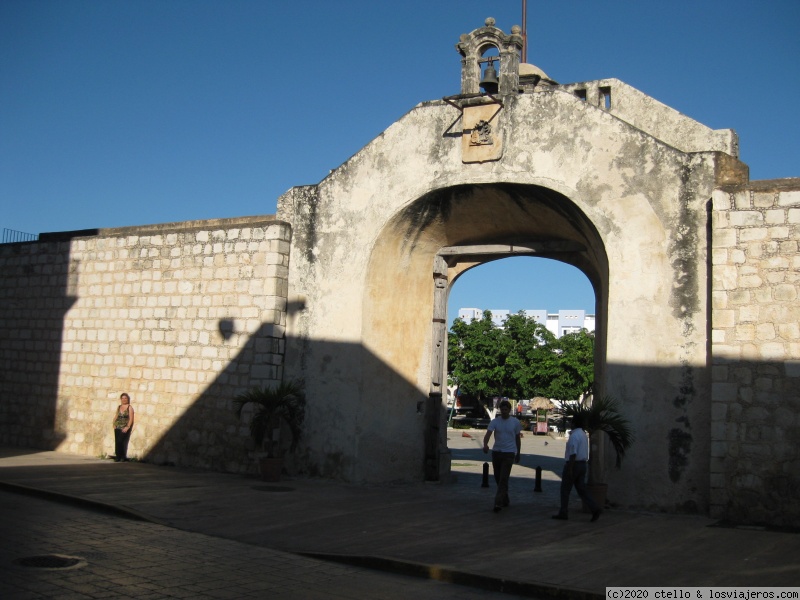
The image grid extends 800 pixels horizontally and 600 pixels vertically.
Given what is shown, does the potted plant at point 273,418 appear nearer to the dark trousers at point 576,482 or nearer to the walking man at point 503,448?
the walking man at point 503,448

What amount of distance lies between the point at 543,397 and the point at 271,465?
38.0 m

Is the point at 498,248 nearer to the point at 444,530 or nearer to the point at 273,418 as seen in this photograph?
the point at 273,418

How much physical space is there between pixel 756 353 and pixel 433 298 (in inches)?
257

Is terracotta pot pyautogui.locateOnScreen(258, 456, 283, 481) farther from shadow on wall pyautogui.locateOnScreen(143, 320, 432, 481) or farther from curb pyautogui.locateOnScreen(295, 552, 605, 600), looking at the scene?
curb pyautogui.locateOnScreen(295, 552, 605, 600)

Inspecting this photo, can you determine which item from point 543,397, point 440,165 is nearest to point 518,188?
point 440,165

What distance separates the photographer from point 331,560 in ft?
27.0

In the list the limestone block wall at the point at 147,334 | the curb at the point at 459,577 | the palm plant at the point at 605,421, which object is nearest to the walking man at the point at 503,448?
the palm plant at the point at 605,421

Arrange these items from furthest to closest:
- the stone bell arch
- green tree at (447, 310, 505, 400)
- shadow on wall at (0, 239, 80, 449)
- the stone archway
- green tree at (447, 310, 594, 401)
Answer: green tree at (447, 310, 505, 400) → green tree at (447, 310, 594, 401) → shadow on wall at (0, 239, 80, 449) → the stone archway → the stone bell arch

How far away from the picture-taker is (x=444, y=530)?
9.87m

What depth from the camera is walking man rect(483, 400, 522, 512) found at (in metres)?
11.5

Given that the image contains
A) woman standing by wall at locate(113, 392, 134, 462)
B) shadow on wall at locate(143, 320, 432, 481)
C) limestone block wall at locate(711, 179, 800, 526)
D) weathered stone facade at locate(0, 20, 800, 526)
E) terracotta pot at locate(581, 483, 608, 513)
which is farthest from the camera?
woman standing by wall at locate(113, 392, 134, 462)

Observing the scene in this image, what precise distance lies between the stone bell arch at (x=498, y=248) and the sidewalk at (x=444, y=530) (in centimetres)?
99

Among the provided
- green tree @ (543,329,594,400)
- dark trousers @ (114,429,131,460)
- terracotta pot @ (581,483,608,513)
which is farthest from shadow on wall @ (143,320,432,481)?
green tree @ (543,329,594,400)

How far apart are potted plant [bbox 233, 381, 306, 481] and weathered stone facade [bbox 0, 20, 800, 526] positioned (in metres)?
0.26
